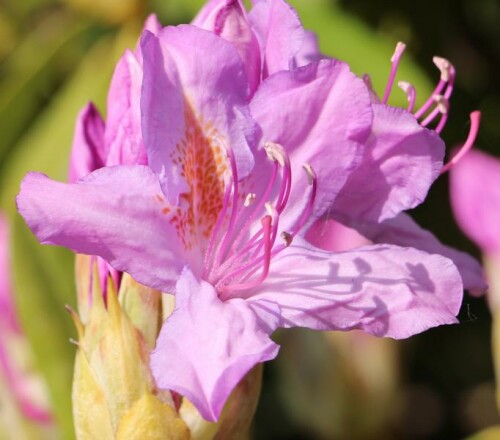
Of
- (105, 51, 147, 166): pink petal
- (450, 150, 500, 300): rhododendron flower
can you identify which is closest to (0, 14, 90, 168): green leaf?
(450, 150, 500, 300): rhododendron flower

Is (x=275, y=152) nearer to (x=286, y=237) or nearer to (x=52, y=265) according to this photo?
(x=286, y=237)

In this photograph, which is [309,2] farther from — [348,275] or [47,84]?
[348,275]

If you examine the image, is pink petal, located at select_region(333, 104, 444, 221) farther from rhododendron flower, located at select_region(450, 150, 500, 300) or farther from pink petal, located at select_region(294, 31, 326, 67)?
rhododendron flower, located at select_region(450, 150, 500, 300)

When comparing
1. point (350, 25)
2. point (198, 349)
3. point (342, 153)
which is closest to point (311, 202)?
point (342, 153)

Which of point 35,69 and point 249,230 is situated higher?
point 249,230

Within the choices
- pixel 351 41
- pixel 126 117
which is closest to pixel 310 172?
pixel 126 117
